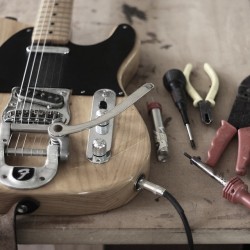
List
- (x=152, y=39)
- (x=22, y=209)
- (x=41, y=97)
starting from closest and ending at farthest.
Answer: (x=22, y=209)
(x=41, y=97)
(x=152, y=39)

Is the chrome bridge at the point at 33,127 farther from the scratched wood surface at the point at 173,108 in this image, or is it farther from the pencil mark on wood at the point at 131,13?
the pencil mark on wood at the point at 131,13

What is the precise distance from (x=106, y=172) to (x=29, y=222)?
0.11 m

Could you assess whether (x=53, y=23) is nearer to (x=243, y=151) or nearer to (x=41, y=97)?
(x=41, y=97)

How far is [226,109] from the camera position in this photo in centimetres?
76

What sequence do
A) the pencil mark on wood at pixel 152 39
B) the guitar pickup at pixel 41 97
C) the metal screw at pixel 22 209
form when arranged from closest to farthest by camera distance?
the metal screw at pixel 22 209
the guitar pickup at pixel 41 97
the pencil mark on wood at pixel 152 39

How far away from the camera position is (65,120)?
0.66 m

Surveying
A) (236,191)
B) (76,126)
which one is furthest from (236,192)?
(76,126)

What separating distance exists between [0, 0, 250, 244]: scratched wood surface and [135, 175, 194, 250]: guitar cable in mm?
14

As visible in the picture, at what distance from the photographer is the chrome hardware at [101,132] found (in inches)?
24.0

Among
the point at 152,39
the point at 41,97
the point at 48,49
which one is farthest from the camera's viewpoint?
the point at 152,39

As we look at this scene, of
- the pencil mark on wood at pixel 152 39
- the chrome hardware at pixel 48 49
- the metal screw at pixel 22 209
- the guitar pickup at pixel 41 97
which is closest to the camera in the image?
the metal screw at pixel 22 209

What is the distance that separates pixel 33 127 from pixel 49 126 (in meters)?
0.03

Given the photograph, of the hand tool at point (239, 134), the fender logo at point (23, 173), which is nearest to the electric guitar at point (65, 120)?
the fender logo at point (23, 173)

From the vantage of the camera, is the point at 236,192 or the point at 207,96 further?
the point at 207,96
